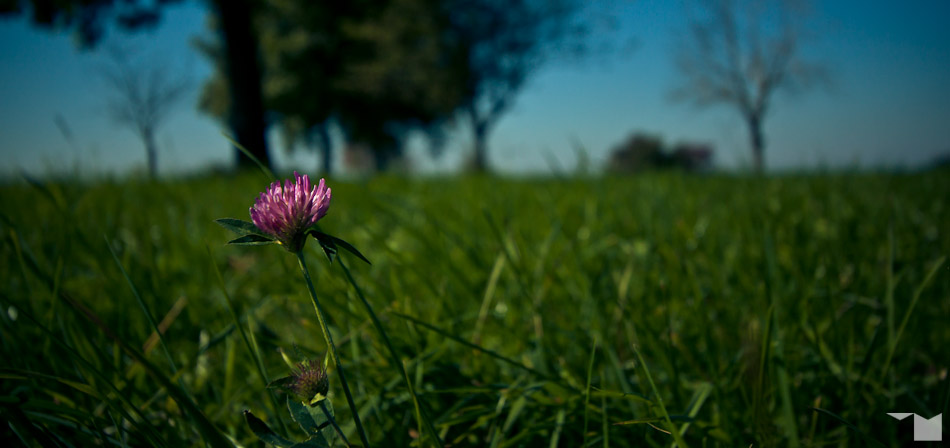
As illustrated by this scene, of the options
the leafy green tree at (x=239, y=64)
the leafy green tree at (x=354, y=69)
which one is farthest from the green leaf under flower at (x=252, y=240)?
the leafy green tree at (x=354, y=69)

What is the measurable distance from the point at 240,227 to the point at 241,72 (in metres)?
9.03

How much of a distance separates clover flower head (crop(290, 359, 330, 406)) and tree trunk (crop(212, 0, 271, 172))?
8.25 meters

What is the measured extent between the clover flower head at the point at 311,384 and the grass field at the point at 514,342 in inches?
2.6

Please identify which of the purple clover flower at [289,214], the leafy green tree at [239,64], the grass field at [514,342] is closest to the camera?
the purple clover flower at [289,214]

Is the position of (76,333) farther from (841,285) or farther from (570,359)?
(841,285)

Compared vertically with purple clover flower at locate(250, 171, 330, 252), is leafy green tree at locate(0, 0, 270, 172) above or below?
above

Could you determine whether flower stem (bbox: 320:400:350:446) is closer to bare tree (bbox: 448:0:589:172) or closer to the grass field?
→ the grass field

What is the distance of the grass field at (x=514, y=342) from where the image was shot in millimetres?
513

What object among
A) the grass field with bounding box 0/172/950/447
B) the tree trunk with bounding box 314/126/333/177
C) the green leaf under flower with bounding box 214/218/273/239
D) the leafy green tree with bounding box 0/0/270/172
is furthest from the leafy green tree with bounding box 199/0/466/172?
the green leaf under flower with bounding box 214/218/273/239

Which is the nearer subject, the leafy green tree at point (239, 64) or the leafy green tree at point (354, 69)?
the leafy green tree at point (239, 64)

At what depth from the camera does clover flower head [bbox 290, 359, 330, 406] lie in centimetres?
35

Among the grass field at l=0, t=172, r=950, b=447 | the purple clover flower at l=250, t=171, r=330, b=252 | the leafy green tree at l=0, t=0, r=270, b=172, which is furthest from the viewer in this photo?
the leafy green tree at l=0, t=0, r=270, b=172

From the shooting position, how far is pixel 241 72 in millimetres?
8062

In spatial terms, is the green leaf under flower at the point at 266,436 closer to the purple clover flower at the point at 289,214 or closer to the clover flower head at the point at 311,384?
the clover flower head at the point at 311,384
